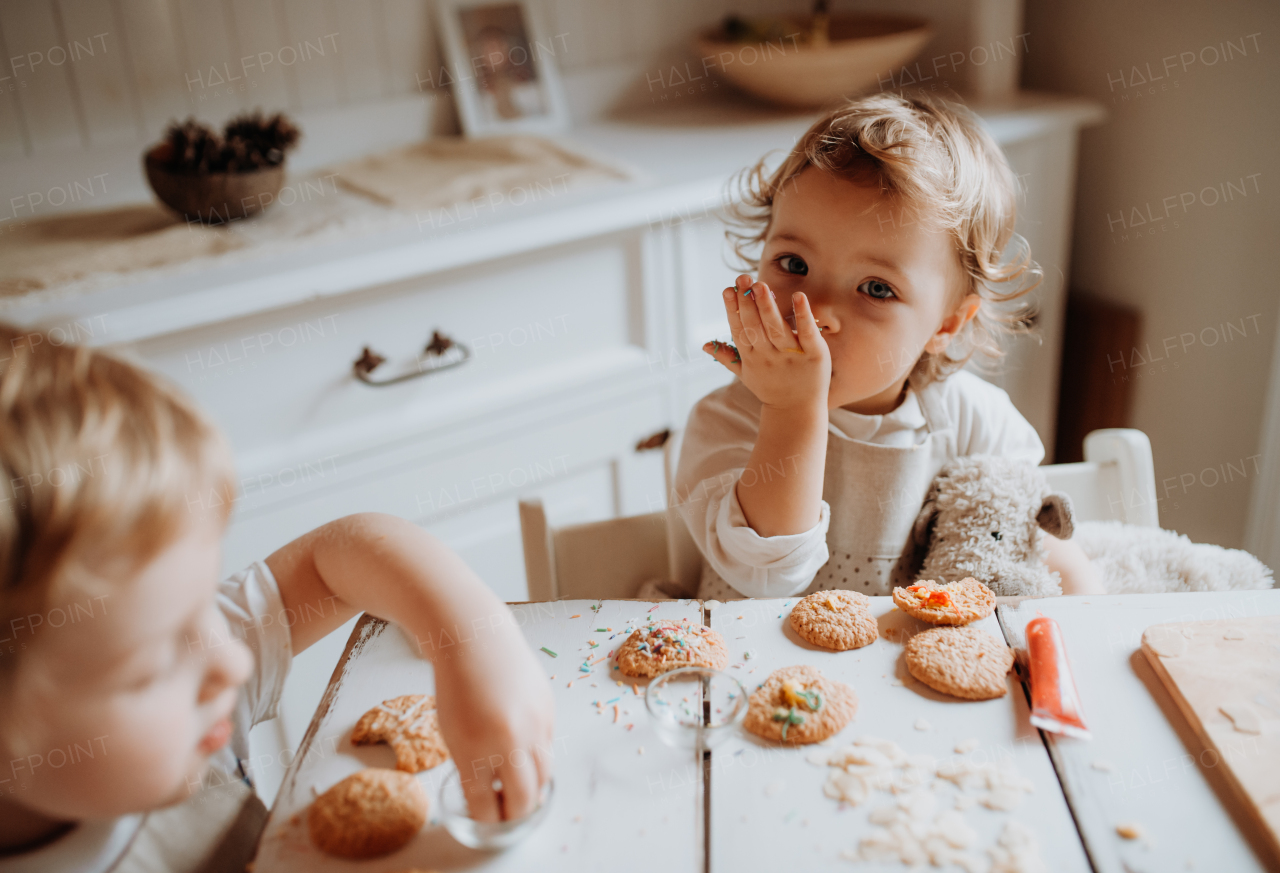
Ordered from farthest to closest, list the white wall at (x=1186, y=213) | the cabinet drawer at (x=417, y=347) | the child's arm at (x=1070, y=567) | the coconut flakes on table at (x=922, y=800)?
1. the white wall at (x=1186, y=213)
2. the cabinet drawer at (x=417, y=347)
3. the child's arm at (x=1070, y=567)
4. the coconut flakes on table at (x=922, y=800)

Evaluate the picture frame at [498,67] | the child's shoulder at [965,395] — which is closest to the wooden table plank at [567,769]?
the child's shoulder at [965,395]

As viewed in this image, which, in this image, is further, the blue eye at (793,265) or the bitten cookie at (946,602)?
the blue eye at (793,265)

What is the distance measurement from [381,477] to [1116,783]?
1.02 m

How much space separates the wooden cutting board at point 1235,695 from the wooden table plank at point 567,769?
31 centimetres

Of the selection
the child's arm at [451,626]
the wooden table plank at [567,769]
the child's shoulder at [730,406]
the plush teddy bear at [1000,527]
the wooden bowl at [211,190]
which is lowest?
the plush teddy bear at [1000,527]

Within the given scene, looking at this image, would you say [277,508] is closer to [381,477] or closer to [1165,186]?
[381,477]

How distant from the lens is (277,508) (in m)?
1.28

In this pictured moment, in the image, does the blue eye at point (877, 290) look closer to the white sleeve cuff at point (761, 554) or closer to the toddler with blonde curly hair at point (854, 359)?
the toddler with blonde curly hair at point (854, 359)

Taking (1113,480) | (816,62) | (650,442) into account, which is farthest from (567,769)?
(816,62)

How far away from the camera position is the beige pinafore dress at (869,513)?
995mm

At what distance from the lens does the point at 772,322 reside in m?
0.82

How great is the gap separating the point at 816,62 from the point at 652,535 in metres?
0.94

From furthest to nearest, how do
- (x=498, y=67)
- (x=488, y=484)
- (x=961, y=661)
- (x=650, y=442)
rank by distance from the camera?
(x=498, y=67)
(x=650, y=442)
(x=488, y=484)
(x=961, y=661)

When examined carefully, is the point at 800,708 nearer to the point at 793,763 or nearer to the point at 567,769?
the point at 793,763
